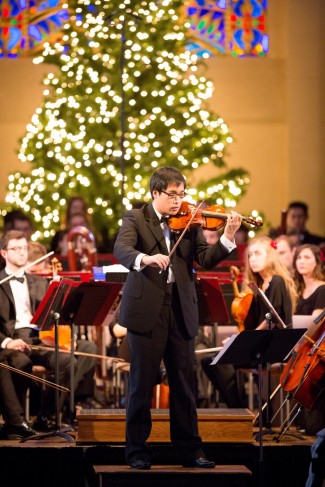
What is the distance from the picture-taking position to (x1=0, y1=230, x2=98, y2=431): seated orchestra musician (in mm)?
7953

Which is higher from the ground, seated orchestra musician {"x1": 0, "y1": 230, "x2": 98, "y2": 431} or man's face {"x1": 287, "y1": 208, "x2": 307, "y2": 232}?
man's face {"x1": 287, "y1": 208, "x2": 307, "y2": 232}

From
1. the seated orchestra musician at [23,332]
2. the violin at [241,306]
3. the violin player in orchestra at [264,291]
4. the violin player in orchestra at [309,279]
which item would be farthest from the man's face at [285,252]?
the seated orchestra musician at [23,332]

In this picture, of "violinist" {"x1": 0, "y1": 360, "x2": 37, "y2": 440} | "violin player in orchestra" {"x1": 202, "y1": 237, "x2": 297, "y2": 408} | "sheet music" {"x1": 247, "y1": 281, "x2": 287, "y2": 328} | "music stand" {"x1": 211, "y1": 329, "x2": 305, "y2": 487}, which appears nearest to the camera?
"music stand" {"x1": 211, "y1": 329, "x2": 305, "y2": 487}

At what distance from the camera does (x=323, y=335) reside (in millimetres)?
6828

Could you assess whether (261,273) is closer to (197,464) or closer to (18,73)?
(197,464)

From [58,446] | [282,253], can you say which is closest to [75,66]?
[282,253]

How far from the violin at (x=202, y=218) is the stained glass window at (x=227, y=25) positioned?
30.2 feet

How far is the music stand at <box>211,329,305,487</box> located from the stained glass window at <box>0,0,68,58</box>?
365 inches

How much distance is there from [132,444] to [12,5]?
10.0 meters

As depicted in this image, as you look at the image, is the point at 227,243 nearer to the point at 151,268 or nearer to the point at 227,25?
the point at 151,268

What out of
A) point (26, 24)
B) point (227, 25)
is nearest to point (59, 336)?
point (26, 24)

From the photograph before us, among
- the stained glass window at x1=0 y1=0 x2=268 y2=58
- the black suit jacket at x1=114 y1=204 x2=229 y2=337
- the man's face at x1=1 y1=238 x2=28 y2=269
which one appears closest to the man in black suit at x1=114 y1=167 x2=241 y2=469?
the black suit jacket at x1=114 y1=204 x2=229 y2=337

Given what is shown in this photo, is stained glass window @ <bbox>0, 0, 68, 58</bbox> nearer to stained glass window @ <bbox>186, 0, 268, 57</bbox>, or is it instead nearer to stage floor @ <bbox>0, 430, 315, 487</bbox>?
stained glass window @ <bbox>186, 0, 268, 57</bbox>

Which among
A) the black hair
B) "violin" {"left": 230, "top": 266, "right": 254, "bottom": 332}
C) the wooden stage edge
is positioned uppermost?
the black hair
